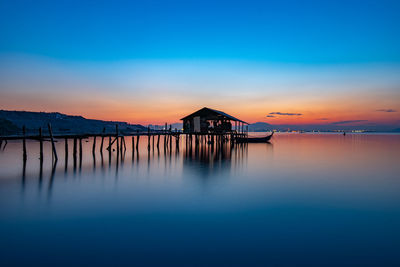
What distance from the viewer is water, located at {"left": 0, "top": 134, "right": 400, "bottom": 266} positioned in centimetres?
545

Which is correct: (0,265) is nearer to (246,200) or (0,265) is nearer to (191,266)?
(191,266)

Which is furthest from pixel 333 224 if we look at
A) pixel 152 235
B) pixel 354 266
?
pixel 152 235

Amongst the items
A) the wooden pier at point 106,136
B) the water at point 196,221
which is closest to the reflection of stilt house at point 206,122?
the wooden pier at point 106,136

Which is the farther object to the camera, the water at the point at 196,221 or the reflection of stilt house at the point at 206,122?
the reflection of stilt house at the point at 206,122

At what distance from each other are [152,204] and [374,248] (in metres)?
6.62

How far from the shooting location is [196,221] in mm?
7648

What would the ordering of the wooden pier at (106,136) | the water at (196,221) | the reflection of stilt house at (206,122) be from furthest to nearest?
the reflection of stilt house at (206,122), the wooden pier at (106,136), the water at (196,221)

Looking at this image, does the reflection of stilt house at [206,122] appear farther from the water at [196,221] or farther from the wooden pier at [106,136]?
the water at [196,221]

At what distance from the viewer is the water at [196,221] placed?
545 centimetres

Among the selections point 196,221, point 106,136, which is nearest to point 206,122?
point 106,136

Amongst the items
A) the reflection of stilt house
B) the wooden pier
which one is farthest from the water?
the reflection of stilt house

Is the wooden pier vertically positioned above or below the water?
above

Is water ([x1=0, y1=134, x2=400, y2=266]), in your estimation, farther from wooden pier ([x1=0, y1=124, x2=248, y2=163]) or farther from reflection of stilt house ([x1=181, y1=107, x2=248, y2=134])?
reflection of stilt house ([x1=181, y1=107, x2=248, y2=134])

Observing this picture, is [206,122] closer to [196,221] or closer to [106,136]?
[106,136]
